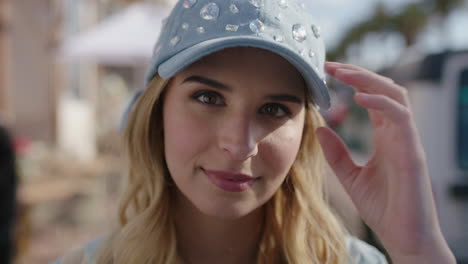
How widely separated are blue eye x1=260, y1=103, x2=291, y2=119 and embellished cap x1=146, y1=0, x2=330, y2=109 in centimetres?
11

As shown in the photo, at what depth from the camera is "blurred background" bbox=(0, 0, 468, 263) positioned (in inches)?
145

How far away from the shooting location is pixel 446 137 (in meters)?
3.75

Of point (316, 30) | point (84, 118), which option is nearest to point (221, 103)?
point (316, 30)

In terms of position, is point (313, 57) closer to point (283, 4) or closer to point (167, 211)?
point (283, 4)

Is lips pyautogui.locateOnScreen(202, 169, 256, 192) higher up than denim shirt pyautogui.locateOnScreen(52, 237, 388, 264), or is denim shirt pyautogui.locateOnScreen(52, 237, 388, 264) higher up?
lips pyautogui.locateOnScreen(202, 169, 256, 192)

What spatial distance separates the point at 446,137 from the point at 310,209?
2.64 m

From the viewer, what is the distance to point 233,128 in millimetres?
1247

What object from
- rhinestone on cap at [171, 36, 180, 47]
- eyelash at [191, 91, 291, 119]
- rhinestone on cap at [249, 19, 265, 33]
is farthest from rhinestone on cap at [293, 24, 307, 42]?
rhinestone on cap at [171, 36, 180, 47]

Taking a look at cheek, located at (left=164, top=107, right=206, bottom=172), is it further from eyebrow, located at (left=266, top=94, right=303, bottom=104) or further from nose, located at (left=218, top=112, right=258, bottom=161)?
eyebrow, located at (left=266, top=94, right=303, bottom=104)

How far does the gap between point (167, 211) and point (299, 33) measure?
77cm

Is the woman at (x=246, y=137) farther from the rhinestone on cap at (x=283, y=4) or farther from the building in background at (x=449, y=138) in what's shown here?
the building in background at (x=449, y=138)

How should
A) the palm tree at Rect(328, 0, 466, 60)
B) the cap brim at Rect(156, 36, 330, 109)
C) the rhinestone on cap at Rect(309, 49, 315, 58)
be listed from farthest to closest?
1. the palm tree at Rect(328, 0, 466, 60)
2. the rhinestone on cap at Rect(309, 49, 315, 58)
3. the cap brim at Rect(156, 36, 330, 109)

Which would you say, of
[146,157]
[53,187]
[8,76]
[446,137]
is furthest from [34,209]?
[446,137]

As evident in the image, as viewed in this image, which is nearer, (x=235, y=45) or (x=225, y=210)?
(x=235, y=45)
